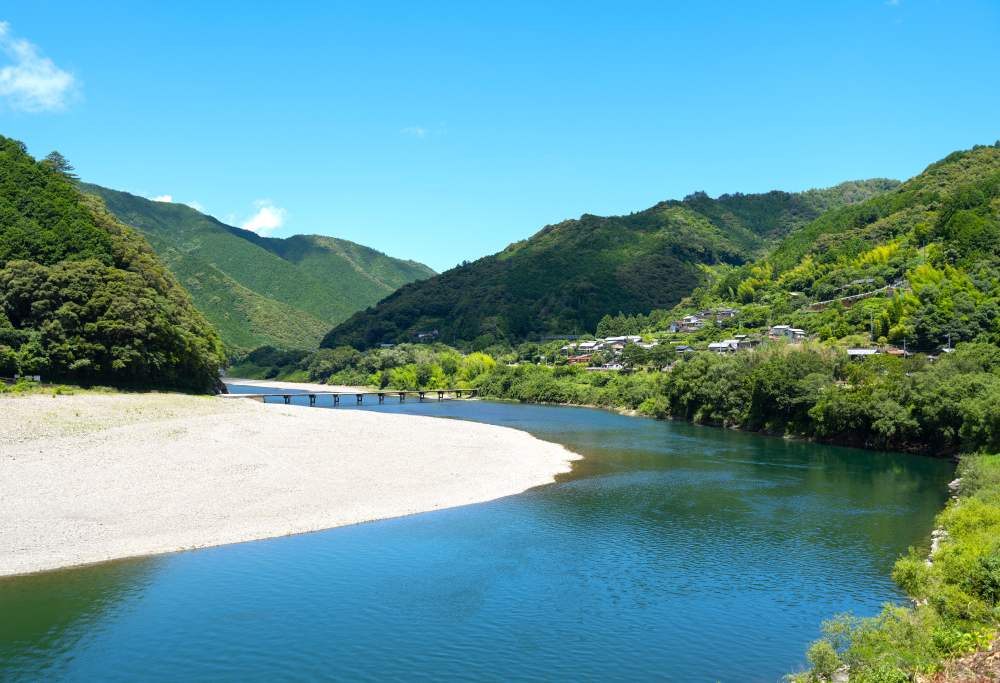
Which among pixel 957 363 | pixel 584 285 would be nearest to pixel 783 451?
pixel 957 363

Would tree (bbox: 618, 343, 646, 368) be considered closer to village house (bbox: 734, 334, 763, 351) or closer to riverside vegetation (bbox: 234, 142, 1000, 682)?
riverside vegetation (bbox: 234, 142, 1000, 682)

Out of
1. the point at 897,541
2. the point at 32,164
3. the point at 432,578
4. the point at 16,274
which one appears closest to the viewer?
the point at 432,578

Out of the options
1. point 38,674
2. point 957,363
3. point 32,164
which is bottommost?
point 38,674

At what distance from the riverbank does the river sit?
1.39 m

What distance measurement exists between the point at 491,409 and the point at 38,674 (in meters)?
69.4

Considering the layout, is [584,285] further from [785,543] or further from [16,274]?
[785,543]

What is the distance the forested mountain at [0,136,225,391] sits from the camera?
45219 millimetres

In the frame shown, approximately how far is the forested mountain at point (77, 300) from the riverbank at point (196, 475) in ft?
25.8

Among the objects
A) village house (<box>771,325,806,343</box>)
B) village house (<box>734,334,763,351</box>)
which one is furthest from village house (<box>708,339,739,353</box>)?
village house (<box>771,325,806,343</box>)

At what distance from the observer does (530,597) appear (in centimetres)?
1784

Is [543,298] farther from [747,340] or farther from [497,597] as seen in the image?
[497,597]

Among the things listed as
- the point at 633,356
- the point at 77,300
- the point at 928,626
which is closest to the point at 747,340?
the point at 633,356

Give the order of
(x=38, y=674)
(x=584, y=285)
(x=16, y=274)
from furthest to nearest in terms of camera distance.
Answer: (x=584, y=285)
(x=16, y=274)
(x=38, y=674)

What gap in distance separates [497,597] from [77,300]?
144ft
